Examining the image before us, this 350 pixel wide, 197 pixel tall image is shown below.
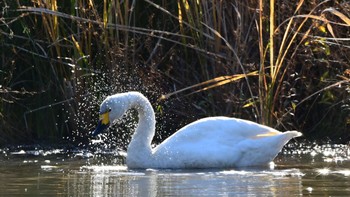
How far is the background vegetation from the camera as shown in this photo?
32.8 feet

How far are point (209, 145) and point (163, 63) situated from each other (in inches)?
69.2

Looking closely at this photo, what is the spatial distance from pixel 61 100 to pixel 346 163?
10.1 feet

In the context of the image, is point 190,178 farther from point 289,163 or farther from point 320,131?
point 320,131

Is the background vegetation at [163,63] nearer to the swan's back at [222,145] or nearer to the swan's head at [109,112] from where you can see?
the swan's back at [222,145]

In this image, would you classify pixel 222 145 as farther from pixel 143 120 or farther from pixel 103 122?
pixel 103 122

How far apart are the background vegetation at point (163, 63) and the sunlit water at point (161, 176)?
20.1 inches

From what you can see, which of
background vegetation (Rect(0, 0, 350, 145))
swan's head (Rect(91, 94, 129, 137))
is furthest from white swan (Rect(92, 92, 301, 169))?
background vegetation (Rect(0, 0, 350, 145))

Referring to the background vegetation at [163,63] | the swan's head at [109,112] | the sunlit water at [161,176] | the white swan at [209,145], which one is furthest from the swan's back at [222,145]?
the background vegetation at [163,63]

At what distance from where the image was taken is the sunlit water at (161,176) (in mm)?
7109

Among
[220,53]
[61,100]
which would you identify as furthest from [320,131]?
[61,100]

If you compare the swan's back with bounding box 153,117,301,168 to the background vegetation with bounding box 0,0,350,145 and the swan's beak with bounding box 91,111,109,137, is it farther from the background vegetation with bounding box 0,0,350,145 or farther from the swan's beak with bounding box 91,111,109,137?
the background vegetation with bounding box 0,0,350,145

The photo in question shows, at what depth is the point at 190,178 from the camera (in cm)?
797

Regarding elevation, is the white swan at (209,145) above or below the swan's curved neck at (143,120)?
below

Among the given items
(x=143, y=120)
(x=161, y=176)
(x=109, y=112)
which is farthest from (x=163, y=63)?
(x=161, y=176)
